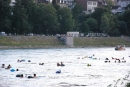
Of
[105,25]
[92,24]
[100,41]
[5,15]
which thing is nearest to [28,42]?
[5,15]

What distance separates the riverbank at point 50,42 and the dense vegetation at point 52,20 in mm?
4098

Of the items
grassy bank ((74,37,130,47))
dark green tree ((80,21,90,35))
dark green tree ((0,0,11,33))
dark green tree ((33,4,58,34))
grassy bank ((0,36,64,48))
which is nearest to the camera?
grassy bank ((0,36,64,48))

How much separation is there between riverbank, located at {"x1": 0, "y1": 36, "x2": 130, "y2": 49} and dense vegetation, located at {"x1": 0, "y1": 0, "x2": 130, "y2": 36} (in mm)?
4098

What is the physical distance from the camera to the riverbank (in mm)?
112312

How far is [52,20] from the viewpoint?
129 meters

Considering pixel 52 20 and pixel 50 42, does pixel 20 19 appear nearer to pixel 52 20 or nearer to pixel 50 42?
pixel 50 42

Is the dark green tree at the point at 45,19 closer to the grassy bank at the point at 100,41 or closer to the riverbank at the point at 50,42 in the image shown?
the riverbank at the point at 50,42

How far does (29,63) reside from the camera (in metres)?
72.4

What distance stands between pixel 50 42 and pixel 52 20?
354 inches

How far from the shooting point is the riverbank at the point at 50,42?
4422 inches

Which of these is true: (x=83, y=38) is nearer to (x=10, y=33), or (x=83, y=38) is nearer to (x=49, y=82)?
(x=10, y=33)

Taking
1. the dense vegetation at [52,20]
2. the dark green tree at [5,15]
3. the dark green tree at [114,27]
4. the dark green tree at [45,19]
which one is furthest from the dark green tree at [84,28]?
the dark green tree at [5,15]

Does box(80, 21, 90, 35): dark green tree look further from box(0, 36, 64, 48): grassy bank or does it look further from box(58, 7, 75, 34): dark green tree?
box(0, 36, 64, 48): grassy bank

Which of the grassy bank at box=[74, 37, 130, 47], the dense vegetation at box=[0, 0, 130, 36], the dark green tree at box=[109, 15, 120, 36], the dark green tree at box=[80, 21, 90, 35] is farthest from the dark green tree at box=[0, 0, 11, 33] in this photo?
the dark green tree at box=[109, 15, 120, 36]
